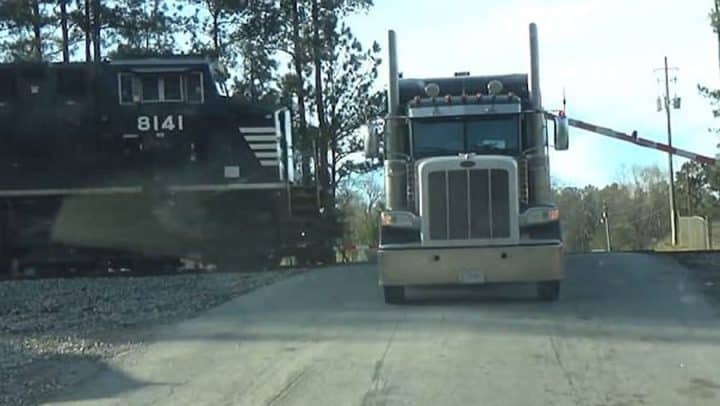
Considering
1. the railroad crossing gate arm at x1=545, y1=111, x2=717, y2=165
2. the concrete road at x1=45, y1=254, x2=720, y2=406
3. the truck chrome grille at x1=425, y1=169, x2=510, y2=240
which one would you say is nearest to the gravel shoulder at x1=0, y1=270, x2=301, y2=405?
the concrete road at x1=45, y1=254, x2=720, y2=406

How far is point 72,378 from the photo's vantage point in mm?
10297

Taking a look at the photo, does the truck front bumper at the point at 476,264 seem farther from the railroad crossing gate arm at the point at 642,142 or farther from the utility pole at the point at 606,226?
the utility pole at the point at 606,226

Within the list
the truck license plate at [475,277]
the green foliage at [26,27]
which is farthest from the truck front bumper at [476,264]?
the green foliage at [26,27]

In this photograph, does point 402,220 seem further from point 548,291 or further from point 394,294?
point 548,291

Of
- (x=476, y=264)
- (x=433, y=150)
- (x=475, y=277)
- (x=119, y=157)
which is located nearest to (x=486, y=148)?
(x=433, y=150)

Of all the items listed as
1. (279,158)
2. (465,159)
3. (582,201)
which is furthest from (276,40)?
(582,201)

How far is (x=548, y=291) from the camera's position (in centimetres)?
1471

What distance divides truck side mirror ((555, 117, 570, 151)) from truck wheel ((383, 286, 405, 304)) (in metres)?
3.22

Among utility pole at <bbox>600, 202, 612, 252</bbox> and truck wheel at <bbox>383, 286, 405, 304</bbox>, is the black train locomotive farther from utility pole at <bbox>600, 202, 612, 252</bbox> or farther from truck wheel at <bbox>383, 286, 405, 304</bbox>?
utility pole at <bbox>600, 202, 612, 252</bbox>

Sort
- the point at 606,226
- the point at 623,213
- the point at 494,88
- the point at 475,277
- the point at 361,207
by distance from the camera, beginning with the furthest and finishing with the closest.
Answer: the point at 623,213, the point at 606,226, the point at 361,207, the point at 494,88, the point at 475,277

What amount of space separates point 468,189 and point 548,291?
1873 millimetres

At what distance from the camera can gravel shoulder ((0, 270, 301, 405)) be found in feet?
34.7

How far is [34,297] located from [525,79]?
355 inches

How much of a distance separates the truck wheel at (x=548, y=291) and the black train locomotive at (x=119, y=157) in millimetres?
9848
